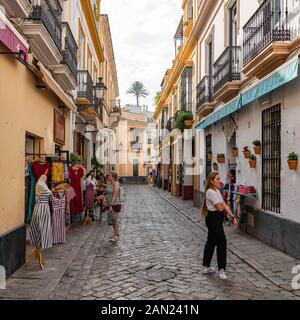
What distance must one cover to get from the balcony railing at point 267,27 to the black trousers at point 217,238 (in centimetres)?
378

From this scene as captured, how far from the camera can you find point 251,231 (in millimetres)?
9914

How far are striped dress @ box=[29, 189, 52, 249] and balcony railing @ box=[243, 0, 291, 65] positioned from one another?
5259 millimetres

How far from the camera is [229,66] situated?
456 inches

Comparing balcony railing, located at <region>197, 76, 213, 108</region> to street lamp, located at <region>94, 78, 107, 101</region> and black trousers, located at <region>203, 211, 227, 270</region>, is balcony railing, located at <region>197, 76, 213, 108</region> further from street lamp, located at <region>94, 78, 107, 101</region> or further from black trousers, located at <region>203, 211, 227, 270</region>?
black trousers, located at <region>203, 211, 227, 270</region>

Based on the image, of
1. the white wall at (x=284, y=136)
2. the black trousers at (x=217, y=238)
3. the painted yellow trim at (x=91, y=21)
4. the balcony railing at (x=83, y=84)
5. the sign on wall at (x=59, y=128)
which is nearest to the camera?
the black trousers at (x=217, y=238)

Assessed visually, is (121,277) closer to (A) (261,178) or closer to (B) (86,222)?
(A) (261,178)

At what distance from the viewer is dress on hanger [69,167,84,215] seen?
1147cm

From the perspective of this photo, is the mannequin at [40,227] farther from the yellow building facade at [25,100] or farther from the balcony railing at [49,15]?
the balcony railing at [49,15]

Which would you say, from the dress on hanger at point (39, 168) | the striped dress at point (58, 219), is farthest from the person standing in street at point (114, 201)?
the dress on hanger at point (39, 168)

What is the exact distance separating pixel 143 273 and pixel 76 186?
5.68 metres

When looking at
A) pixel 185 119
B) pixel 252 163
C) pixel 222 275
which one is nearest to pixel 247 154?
pixel 252 163

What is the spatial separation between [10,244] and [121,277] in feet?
5.68

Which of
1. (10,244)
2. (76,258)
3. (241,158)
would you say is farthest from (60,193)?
(241,158)

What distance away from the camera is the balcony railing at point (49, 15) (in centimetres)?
771
